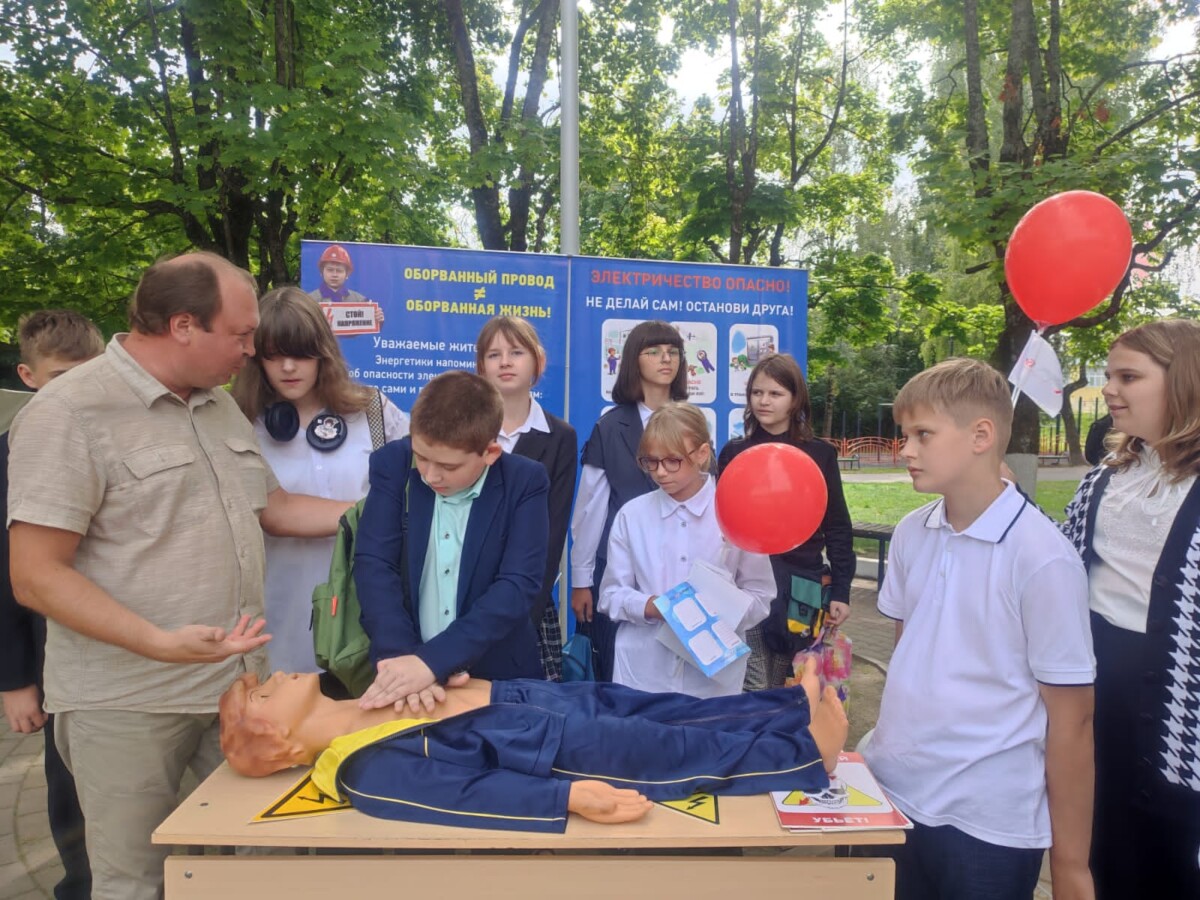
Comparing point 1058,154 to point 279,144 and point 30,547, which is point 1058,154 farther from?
point 30,547

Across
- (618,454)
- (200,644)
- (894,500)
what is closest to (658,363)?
(618,454)

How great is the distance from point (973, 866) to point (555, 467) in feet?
→ 6.21

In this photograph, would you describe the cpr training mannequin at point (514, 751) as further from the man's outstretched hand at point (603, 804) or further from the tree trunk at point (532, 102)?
the tree trunk at point (532, 102)

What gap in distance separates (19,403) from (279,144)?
3.90 metres

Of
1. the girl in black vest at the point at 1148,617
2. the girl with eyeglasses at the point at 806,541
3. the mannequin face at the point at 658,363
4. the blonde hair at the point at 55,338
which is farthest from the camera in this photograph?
the mannequin face at the point at 658,363

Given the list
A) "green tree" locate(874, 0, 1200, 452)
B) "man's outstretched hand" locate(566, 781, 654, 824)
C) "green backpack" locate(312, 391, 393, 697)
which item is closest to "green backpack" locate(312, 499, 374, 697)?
"green backpack" locate(312, 391, 393, 697)

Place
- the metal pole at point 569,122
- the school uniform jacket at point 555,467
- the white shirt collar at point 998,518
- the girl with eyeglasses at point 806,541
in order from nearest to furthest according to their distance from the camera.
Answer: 1. the white shirt collar at point 998,518
2. the school uniform jacket at point 555,467
3. the girl with eyeglasses at point 806,541
4. the metal pole at point 569,122

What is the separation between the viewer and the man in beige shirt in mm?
1665

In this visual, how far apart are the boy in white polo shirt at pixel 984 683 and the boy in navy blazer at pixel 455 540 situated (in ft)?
3.09

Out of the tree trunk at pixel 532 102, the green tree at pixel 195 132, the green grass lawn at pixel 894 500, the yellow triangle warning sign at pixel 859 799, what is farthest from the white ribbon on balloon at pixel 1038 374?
the green grass lawn at pixel 894 500

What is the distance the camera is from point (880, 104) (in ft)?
44.2

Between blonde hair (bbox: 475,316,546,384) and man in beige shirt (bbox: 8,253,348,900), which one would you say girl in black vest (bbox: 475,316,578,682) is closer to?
blonde hair (bbox: 475,316,546,384)

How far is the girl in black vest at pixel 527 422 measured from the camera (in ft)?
10.1

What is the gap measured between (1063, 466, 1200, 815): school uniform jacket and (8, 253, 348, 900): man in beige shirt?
208 centimetres
